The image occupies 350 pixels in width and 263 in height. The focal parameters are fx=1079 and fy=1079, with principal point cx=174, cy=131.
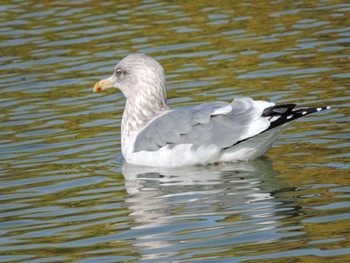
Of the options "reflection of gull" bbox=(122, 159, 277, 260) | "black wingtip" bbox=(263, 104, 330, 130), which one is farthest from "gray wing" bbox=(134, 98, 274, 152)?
"reflection of gull" bbox=(122, 159, 277, 260)

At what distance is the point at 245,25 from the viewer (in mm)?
16438

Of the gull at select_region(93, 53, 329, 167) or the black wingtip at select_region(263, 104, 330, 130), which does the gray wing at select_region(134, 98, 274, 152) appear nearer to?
the gull at select_region(93, 53, 329, 167)

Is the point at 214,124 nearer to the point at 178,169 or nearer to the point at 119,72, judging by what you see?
the point at 178,169

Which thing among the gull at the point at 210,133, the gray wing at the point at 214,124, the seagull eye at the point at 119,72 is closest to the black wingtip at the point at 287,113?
the gull at the point at 210,133

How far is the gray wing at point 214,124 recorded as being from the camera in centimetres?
1026

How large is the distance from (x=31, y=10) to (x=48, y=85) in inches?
169

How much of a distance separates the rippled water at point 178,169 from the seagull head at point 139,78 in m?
0.67

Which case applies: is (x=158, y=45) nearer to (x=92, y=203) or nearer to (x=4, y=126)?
(x=4, y=126)

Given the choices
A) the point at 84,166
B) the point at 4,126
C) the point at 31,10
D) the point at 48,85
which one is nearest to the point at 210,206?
the point at 84,166

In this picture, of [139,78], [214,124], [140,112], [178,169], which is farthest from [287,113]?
[139,78]

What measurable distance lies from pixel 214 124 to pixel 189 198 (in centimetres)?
137

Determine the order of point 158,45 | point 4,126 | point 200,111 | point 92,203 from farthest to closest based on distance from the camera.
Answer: point 158,45, point 4,126, point 200,111, point 92,203

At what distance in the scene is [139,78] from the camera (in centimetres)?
1177

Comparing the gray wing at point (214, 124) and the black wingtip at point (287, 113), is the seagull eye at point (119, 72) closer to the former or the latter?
the gray wing at point (214, 124)
